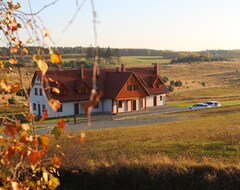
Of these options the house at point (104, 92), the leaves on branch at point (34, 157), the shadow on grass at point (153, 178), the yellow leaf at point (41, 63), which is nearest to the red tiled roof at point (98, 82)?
the house at point (104, 92)

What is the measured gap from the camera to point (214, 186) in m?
11.7

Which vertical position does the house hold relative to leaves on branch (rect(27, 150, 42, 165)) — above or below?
below

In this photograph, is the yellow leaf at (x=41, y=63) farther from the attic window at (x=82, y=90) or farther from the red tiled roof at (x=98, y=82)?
the attic window at (x=82, y=90)

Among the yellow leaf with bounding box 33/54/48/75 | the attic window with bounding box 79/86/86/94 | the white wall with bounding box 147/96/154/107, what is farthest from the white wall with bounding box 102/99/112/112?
the yellow leaf with bounding box 33/54/48/75

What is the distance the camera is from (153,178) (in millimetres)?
12711

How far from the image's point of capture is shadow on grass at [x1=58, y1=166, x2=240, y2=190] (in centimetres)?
1186

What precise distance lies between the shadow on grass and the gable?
33.9m

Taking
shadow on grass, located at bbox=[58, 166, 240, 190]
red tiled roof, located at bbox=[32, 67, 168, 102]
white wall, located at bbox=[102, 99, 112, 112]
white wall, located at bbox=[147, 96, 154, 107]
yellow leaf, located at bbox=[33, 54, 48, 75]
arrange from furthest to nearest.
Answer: white wall, located at bbox=[147, 96, 154, 107] < white wall, located at bbox=[102, 99, 112, 112] < red tiled roof, located at bbox=[32, 67, 168, 102] < shadow on grass, located at bbox=[58, 166, 240, 190] < yellow leaf, located at bbox=[33, 54, 48, 75]

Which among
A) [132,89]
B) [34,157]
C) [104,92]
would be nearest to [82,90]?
[104,92]

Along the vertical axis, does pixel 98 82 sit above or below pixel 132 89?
above

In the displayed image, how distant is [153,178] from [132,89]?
1480 inches

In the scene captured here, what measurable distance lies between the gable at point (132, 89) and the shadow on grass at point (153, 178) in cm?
3391

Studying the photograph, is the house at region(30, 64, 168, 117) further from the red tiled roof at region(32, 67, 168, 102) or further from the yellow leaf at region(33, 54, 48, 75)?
the yellow leaf at region(33, 54, 48, 75)

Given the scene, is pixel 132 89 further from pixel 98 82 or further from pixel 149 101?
pixel 149 101
